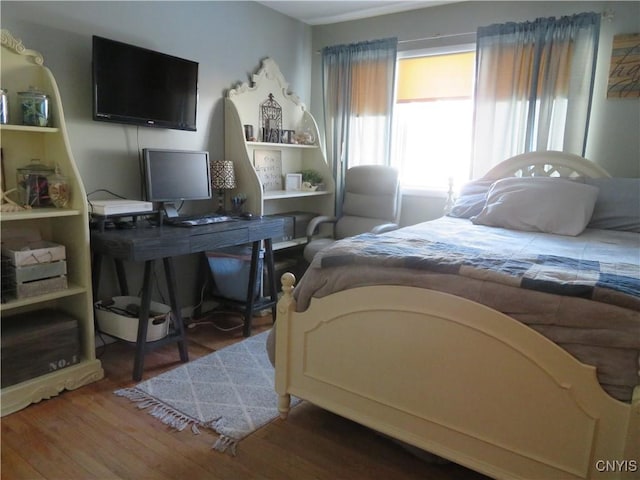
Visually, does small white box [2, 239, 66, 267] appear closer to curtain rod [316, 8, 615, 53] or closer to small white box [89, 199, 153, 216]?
small white box [89, 199, 153, 216]

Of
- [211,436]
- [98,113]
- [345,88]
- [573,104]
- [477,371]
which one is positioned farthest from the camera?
[345,88]

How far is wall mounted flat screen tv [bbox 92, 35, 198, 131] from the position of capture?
8.11 ft

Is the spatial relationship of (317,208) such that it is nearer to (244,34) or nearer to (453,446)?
(244,34)

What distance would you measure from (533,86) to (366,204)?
1.49 m

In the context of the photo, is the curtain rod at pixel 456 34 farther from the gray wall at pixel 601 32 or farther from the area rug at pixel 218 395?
the area rug at pixel 218 395

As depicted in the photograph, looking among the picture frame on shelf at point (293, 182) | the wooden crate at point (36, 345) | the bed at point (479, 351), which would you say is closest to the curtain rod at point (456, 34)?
the picture frame on shelf at point (293, 182)

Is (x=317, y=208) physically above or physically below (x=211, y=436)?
above

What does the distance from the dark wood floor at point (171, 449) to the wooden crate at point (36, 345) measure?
0.54 feet

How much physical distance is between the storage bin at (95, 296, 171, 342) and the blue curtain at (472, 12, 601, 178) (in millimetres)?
2461

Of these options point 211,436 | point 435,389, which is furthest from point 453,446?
point 211,436

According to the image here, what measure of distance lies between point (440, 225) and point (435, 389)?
4.39 ft

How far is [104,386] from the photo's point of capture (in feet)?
7.64

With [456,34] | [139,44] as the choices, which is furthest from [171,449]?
[456,34]

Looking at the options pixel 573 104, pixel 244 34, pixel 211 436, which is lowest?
pixel 211 436
